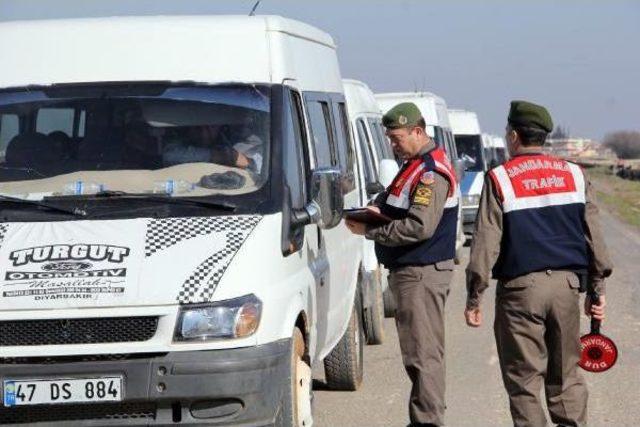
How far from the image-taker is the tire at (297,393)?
6.40 m

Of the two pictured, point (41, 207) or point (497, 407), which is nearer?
point (41, 207)

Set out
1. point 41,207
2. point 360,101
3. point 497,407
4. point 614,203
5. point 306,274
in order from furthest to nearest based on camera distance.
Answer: point 614,203, point 360,101, point 497,407, point 306,274, point 41,207

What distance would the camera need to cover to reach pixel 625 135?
177m

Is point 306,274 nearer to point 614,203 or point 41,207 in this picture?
point 41,207

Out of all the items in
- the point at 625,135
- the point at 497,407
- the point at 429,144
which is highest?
the point at 625,135

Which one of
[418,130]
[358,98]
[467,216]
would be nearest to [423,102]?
[467,216]

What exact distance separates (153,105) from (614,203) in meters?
48.1

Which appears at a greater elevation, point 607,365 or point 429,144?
point 429,144

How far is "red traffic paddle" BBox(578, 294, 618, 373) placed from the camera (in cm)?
705

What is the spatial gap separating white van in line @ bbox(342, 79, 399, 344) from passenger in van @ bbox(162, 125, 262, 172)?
281cm

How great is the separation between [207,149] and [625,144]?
564 feet

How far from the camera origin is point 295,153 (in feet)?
23.5

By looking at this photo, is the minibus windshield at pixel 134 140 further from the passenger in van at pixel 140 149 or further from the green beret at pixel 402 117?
the green beret at pixel 402 117

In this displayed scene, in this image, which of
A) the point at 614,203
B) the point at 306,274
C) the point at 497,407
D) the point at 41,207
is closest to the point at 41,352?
the point at 41,207
